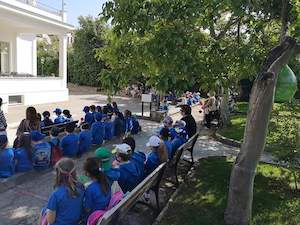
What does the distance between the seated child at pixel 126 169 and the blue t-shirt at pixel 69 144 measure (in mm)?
3157

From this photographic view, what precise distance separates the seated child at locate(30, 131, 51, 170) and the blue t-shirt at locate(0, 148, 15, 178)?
54cm

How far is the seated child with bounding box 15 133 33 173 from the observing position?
7.25m

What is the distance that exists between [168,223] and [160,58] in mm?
2336

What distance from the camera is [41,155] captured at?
7617 millimetres

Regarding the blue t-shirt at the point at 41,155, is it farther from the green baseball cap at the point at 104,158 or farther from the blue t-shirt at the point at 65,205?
the blue t-shirt at the point at 65,205

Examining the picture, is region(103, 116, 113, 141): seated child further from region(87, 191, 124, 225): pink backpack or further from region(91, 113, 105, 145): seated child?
region(87, 191, 124, 225): pink backpack

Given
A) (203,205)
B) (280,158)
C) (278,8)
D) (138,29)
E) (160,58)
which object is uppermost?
(278,8)

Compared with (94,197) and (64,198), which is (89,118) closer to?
(94,197)

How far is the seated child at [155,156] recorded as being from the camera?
256 inches

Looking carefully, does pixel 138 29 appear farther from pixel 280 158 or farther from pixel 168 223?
pixel 280 158

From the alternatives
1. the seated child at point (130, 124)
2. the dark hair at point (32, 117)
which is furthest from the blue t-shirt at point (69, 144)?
the seated child at point (130, 124)

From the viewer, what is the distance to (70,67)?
130 feet

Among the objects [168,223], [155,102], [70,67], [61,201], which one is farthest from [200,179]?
[70,67]

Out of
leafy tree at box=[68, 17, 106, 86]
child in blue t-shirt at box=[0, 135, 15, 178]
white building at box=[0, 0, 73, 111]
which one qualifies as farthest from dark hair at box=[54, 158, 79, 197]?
leafy tree at box=[68, 17, 106, 86]
